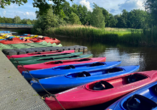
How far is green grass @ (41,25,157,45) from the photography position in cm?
1526

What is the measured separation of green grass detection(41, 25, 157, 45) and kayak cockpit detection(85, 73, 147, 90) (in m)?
12.4

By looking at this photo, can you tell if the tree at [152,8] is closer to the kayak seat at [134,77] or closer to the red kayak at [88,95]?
the kayak seat at [134,77]

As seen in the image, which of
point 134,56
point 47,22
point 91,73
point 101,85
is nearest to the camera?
point 101,85

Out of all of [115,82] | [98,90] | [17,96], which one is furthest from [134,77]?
[17,96]

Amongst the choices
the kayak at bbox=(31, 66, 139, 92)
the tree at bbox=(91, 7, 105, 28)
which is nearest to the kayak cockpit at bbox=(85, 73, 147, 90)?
the kayak at bbox=(31, 66, 139, 92)

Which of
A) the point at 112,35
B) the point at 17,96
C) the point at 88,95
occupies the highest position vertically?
the point at 112,35

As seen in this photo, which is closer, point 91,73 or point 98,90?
point 98,90

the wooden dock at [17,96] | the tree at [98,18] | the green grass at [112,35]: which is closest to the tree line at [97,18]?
the tree at [98,18]

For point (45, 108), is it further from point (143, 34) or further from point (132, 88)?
point (143, 34)

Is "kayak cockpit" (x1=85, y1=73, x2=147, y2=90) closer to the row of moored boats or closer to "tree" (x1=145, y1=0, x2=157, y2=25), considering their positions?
the row of moored boats

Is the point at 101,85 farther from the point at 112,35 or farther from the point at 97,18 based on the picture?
the point at 97,18

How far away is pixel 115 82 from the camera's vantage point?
4.25 m

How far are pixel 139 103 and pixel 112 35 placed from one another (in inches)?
712

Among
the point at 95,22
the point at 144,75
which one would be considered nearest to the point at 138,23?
the point at 95,22
